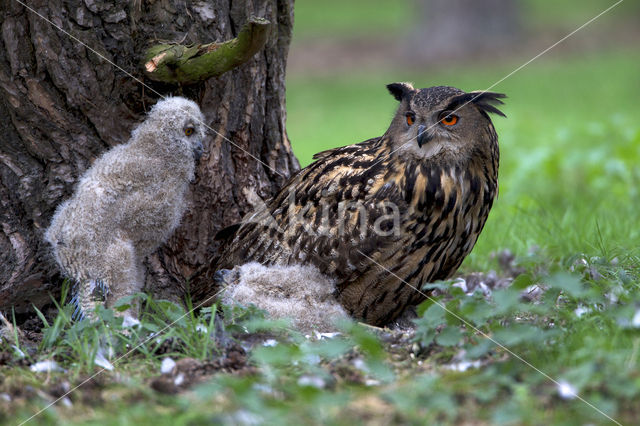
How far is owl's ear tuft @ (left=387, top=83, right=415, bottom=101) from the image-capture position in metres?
4.14

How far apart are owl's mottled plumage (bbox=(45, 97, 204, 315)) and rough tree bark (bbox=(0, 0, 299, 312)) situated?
0.65 feet

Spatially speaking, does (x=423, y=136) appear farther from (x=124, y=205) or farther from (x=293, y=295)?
(x=124, y=205)

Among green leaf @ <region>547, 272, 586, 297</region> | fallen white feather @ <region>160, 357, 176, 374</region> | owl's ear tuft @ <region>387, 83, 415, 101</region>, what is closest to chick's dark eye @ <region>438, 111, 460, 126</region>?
owl's ear tuft @ <region>387, 83, 415, 101</region>

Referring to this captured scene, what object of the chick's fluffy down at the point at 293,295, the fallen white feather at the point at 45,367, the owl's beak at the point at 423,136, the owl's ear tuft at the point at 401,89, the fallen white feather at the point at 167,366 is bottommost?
the fallen white feather at the point at 45,367

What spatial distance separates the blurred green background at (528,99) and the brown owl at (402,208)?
56 cm

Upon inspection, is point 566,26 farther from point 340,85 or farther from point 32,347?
point 32,347

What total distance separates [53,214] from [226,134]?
1.08 m

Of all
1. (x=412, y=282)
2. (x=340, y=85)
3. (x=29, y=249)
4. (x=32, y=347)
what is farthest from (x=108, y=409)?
(x=340, y=85)

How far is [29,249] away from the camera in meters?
3.87

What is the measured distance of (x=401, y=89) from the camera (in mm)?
4195

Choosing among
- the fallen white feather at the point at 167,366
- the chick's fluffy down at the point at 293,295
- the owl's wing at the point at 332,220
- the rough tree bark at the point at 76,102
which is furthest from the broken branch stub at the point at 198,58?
the fallen white feather at the point at 167,366

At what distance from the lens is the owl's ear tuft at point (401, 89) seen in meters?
4.14

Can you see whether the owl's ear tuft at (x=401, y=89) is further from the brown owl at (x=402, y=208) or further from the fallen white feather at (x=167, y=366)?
the fallen white feather at (x=167, y=366)

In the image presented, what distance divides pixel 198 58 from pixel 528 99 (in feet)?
45.0
